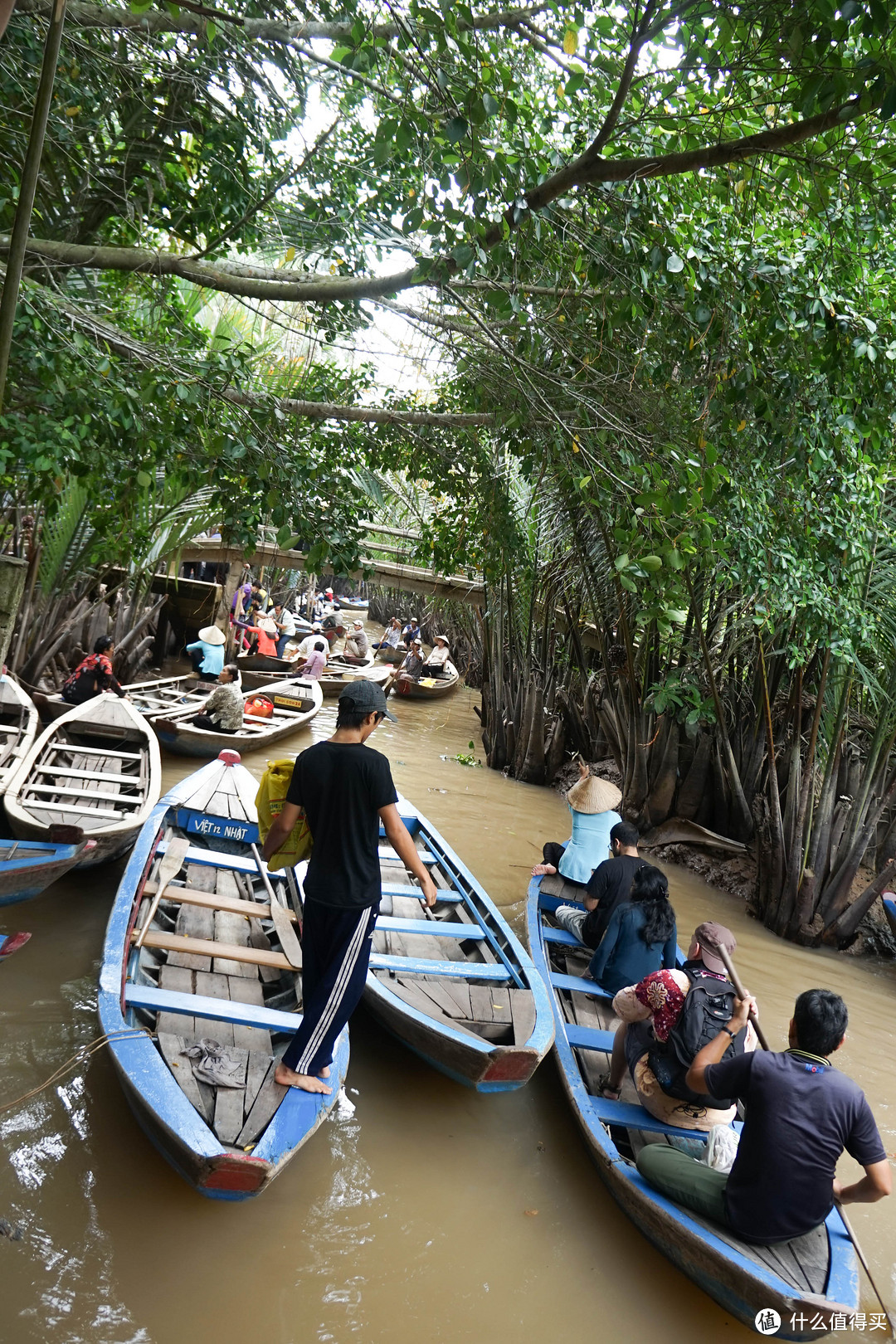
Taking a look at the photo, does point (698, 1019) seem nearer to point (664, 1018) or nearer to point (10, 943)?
point (664, 1018)

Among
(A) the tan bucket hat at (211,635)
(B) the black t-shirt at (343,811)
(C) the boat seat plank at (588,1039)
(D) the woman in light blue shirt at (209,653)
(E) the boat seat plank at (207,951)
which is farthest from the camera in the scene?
(A) the tan bucket hat at (211,635)

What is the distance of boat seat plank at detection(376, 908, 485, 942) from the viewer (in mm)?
5145

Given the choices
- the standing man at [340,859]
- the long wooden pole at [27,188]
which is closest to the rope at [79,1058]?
the standing man at [340,859]

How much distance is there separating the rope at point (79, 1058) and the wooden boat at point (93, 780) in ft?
5.03

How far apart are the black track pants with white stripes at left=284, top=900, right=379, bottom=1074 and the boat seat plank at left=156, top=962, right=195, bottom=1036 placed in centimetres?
65

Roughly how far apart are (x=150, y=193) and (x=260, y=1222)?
5.48 meters

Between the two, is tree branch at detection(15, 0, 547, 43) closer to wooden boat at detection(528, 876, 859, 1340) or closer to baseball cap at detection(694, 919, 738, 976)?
baseball cap at detection(694, 919, 738, 976)

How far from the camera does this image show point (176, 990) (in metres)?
4.09

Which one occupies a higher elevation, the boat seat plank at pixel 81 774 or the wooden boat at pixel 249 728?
the boat seat plank at pixel 81 774

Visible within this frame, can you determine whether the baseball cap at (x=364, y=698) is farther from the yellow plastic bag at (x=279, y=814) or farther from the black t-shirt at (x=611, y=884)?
the black t-shirt at (x=611, y=884)

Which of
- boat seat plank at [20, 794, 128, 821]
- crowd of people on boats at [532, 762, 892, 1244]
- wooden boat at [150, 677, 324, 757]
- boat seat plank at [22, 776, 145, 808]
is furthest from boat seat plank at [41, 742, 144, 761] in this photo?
crowd of people on boats at [532, 762, 892, 1244]

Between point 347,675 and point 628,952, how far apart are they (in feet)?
45.4

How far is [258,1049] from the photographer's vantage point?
3723mm

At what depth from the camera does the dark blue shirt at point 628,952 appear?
4711mm
